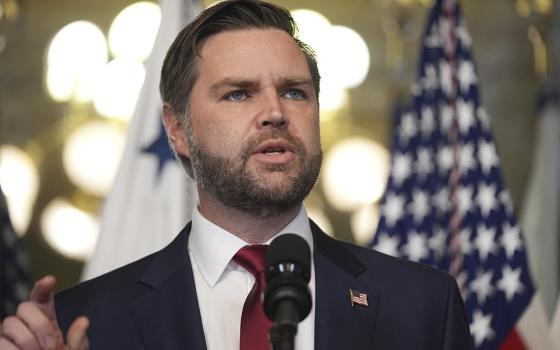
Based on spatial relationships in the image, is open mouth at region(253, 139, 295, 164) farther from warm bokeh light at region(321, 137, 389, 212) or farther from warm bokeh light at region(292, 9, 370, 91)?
warm bokeh light at region(321, 137, 389, 212)

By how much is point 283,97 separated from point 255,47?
15cm

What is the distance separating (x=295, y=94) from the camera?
251cm

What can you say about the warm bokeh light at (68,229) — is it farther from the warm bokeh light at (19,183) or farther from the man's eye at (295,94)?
the man's eye at (295,94)

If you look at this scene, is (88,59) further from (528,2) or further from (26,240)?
(528,2)

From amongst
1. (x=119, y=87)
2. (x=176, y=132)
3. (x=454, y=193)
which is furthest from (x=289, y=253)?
(x=119, y=87)

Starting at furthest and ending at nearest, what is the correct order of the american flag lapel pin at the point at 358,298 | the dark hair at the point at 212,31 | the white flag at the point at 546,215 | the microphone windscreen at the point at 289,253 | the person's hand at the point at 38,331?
1. the white flag at the point at 546,215
2. the dark hair at the point at 212,31
3. the american flag lapel pin at the point at 358,298
4. the person's hand at the point at 38,331
5. the microphone windscreen at the point at 289,253

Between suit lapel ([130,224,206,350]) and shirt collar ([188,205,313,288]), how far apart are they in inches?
1.5

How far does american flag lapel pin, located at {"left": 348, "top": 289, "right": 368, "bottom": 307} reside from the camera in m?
2.39

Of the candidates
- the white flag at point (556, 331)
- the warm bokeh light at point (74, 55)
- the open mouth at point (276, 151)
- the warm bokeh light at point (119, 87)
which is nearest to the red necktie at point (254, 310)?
the open mouth at point (276, 151)

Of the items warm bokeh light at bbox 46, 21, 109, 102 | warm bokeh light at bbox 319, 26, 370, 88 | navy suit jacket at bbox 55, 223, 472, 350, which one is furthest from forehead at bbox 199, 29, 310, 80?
warm bokeh light at bbox 46, 21, 109, 102

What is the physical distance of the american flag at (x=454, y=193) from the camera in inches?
154

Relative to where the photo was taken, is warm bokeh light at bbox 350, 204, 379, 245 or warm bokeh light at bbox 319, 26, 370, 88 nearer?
warm bokeh light at bbox 319, 26, 370, 88

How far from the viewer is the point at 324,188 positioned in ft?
32.9

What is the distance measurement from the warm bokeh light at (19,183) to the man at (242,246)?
24.5 ft
